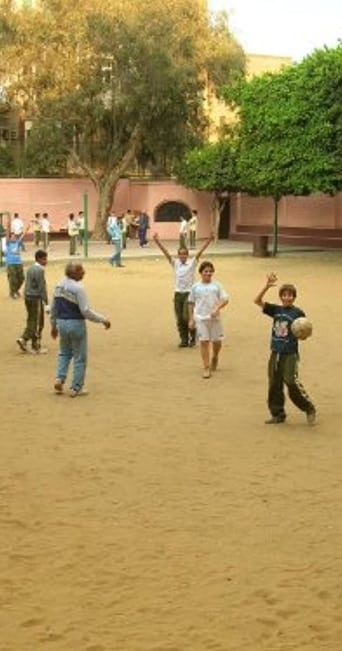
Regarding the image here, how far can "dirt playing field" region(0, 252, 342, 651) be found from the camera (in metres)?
4.91

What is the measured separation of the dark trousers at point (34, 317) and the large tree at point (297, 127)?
18045 mm

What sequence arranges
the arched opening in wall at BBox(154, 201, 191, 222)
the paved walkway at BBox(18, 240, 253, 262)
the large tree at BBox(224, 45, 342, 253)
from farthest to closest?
the arched opening in wall at BBox(154, 201, 191, 222) → the paved walkway at BBox(18, 240, 253, 262) → the large tree at BBox(224, 45, 342, 253)

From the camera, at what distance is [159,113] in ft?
129

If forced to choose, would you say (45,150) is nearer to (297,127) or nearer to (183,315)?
(297,127)

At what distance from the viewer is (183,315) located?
13867mm

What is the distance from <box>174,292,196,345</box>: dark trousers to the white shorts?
1.92 metres

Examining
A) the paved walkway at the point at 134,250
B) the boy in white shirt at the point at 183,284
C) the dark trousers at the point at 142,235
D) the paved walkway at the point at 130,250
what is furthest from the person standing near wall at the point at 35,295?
the dark trousers at the point at 142,235

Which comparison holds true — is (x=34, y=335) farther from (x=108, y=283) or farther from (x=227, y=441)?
(x=108, y=283)

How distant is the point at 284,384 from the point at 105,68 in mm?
31549

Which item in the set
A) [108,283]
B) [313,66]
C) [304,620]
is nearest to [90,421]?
[304,620]

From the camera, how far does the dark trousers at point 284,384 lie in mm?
9117

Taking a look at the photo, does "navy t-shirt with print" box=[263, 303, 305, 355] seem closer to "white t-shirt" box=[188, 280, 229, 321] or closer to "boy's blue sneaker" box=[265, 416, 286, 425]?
"boy's blue sneaker" box=[265, 416, 286, 425]

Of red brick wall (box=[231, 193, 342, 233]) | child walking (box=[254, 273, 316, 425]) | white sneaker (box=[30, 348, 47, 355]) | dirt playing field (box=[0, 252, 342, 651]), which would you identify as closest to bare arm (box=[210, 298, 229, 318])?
dirt playing field (box=[0, 252, 342, 651])

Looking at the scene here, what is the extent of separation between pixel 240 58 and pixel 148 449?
36.0m
